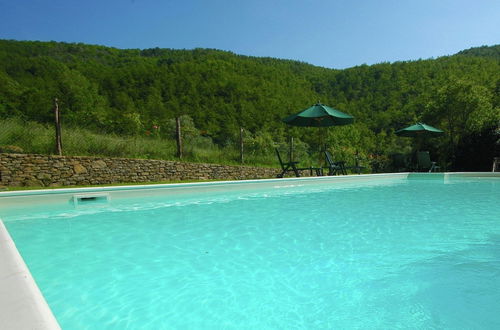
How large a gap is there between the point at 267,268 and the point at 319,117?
8.09 m

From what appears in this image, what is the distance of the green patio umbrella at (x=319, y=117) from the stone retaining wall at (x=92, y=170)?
2.84 metres

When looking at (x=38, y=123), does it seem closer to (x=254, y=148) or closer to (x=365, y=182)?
(x=254, y=148)

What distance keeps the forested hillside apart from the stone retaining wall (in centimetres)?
330

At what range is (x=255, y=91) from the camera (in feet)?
124

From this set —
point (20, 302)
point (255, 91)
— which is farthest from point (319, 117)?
point (255, 91)

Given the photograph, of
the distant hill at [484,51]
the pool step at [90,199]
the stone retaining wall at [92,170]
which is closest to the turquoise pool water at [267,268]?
the pool step at [90,199]

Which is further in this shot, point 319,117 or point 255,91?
point 255,91

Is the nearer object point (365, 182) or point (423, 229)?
point (423, 229)

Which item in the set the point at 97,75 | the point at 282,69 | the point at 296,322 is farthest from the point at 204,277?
the point at 282,69

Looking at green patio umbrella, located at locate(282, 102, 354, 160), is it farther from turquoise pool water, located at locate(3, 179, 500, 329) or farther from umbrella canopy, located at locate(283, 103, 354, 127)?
turquoise pool water, located at locate(3, 179, 500, 329)

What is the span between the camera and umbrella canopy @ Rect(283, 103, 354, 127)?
957 cm

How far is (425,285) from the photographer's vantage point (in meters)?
2.24

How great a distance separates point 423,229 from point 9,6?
1322 inches

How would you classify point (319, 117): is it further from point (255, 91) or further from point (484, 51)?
A: point (484, 51)
